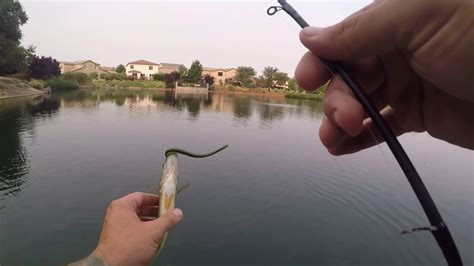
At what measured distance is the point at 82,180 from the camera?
1028 cm

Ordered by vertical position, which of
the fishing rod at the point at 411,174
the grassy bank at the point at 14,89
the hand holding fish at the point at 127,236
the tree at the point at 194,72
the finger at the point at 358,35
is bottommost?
the grassy bank at the point at 14,89

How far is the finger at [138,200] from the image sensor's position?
1.92m

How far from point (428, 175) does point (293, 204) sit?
6.76m

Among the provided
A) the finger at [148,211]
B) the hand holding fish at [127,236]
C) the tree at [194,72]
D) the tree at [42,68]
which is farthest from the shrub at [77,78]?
the hand holding fish at [127,236]

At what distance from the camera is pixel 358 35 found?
139 cm

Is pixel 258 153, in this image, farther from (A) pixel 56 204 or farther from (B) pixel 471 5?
(B) pixel 471 5

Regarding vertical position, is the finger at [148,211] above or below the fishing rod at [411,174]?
below

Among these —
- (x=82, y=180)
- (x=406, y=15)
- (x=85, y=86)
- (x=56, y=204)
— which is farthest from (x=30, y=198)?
(x=85, y=86)

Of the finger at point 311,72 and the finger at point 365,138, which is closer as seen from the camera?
the finger at point 311,72

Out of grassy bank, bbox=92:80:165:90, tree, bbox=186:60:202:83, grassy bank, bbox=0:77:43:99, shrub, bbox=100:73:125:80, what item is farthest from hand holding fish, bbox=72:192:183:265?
shrub, bbox=100:73:125:80

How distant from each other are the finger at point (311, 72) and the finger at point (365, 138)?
1.38 ft

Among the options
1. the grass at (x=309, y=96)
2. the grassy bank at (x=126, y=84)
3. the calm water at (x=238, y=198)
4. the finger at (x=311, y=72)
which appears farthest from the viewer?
the grassy bank at (x=126, y=84)

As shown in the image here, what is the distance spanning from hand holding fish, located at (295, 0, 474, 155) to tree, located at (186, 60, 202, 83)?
230ft

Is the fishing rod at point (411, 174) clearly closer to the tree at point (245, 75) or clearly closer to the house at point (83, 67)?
the tree at point (245, 75)
